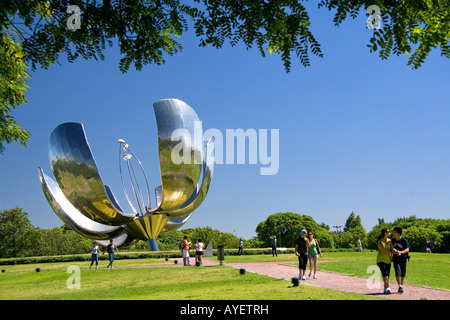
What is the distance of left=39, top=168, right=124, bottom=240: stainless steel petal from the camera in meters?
13.6

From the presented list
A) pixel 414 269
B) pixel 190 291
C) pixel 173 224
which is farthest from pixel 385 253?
pixel 173 224

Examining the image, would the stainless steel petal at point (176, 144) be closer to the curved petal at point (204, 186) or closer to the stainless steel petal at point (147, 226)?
the curved petal at point (204, 186)

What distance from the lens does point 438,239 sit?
35.9 m

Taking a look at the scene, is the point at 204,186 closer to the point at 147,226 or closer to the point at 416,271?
the point at 147,226

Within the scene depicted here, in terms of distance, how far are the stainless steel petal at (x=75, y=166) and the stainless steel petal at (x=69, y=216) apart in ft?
6.87

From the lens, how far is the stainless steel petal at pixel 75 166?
11.4 meters

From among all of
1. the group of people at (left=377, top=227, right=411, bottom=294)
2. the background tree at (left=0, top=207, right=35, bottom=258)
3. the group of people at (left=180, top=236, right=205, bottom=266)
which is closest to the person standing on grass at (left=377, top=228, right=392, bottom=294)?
the group of people at (left=377, top=227, right=411, bottom=294)

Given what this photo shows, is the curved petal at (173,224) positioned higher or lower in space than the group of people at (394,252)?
higher

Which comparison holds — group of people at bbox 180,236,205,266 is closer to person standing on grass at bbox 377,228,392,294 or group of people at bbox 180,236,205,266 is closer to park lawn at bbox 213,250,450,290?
park lawn at bbox 213,250,450,290

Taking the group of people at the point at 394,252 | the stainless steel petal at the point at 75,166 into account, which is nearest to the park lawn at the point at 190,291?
the group of people at the point at 394,252

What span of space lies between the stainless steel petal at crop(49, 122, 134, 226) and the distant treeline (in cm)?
2066

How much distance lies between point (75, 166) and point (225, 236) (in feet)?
109
